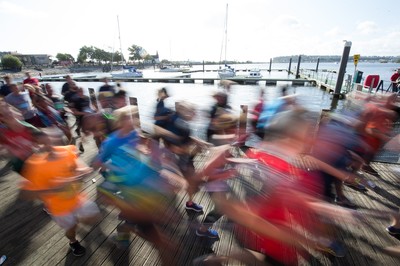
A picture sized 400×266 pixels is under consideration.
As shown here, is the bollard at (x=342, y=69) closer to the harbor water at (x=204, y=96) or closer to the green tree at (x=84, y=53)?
the harbor water at (x=204, y=96)

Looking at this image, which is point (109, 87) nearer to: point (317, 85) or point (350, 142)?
point (350, 142)

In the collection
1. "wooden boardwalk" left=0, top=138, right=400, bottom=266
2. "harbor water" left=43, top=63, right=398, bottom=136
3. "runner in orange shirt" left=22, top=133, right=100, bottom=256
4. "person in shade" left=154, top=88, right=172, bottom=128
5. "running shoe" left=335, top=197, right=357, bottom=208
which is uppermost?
"person in shade" left=154, top=88, right=172, bottom=128

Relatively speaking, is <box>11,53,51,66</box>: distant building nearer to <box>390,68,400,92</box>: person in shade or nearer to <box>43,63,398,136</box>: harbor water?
<box>43,63,398,136</box>: harbor water

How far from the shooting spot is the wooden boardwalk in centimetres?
256

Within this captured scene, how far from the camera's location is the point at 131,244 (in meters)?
2.80

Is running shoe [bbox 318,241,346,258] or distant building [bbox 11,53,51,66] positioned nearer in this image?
running shoe [bbox 318,241,346,258]

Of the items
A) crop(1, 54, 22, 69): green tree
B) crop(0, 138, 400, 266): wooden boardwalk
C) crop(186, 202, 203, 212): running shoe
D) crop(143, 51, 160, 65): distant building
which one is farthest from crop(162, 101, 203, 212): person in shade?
crop(143, 51, 160, 65): distant building

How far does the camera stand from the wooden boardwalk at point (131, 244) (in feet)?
8.41

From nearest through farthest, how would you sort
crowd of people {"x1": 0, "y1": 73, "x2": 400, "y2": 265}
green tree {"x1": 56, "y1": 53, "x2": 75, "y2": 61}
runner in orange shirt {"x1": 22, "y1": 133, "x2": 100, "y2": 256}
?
crowd of people {"x1": 0, "y1": 73, "x2": 400, "y2": 265} → runner in orange shirt {"x1": 22, "y1": 133, "x2": 100, "y2": 256} → green tree {"x1": 56, "y1": 53, "x2": 75, "y2": 61}

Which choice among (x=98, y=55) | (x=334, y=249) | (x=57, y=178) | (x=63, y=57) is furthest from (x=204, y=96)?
(x=63, y=57)

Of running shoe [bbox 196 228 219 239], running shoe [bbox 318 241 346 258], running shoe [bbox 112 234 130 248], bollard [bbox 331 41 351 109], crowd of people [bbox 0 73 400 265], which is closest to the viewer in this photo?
crowd of people [bbox 0 73 400 265]

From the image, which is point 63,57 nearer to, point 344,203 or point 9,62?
point 9,62

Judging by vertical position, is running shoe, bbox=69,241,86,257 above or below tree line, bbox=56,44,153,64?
below

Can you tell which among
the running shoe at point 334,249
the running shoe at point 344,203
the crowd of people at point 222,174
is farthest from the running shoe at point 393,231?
the running shoe at point 334,249
